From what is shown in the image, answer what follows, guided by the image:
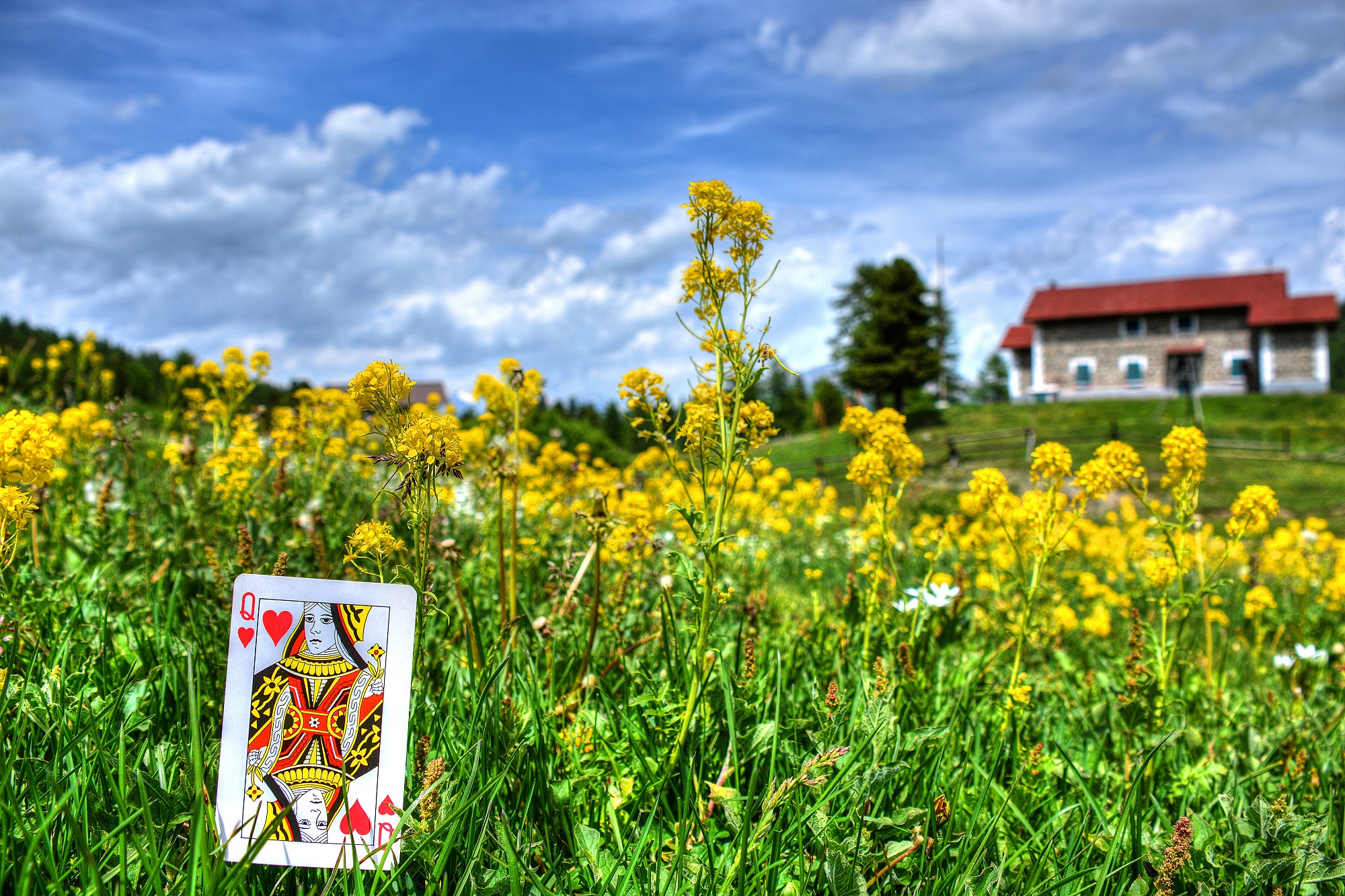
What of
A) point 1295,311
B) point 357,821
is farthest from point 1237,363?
point 357,821

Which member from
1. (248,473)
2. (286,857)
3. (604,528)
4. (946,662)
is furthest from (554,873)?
(248,473)

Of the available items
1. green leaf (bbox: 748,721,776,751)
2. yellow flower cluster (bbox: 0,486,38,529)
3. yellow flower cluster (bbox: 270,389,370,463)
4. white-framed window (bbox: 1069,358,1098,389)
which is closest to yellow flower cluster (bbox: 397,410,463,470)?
yellow flower cluster (bbox: 0,486,38,529)

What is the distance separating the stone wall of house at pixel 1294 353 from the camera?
34.4 m

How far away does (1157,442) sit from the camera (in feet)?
68.3

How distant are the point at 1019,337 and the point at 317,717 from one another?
4363 cm

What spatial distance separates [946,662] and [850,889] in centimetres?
181

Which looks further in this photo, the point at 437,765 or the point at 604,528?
the point at 604,528

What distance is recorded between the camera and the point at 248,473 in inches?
151

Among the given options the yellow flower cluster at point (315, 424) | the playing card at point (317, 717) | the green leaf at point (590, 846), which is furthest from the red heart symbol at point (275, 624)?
the yellow flower cluster at point (315, 424)

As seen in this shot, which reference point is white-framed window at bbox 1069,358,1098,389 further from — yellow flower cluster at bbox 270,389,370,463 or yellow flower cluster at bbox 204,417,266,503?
yellow flower cluster at bbox 204,417,266,503

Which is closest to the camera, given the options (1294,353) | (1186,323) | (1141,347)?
(1294,353)

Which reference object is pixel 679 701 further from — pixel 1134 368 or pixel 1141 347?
pixel 1141 347

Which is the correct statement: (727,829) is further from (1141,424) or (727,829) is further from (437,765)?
(1141,424)

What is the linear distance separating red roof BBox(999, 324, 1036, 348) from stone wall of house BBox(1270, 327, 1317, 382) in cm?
1002
